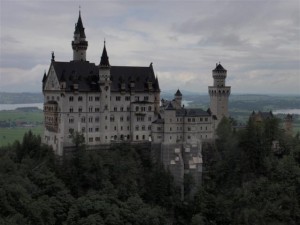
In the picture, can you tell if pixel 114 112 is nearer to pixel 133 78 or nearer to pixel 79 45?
pixel 133 78

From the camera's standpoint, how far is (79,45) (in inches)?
3536

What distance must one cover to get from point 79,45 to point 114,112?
14.0 meters

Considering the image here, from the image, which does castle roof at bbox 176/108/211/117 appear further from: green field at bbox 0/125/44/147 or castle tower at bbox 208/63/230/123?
green field at bbox 0/125/44/147

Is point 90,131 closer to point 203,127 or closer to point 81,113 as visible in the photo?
point 81,113

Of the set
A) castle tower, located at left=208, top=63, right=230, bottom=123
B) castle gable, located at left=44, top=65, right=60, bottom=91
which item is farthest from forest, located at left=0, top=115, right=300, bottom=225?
castle gable, located at left=44, top=65, right=60, bottom=91

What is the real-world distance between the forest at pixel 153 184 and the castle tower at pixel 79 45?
16716 mm

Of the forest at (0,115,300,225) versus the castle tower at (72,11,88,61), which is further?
the castle tower at (72,11,88,61)

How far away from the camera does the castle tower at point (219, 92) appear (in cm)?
9775

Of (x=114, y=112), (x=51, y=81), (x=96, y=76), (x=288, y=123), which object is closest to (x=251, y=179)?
(x=288, y=123)

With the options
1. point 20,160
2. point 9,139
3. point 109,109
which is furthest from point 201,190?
point 9,139

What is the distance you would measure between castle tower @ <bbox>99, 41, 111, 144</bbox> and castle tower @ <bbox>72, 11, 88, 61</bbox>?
7.32 metres

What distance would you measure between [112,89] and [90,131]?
8.37 meters

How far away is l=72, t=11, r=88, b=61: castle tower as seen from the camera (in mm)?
89812

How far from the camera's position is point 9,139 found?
159m
